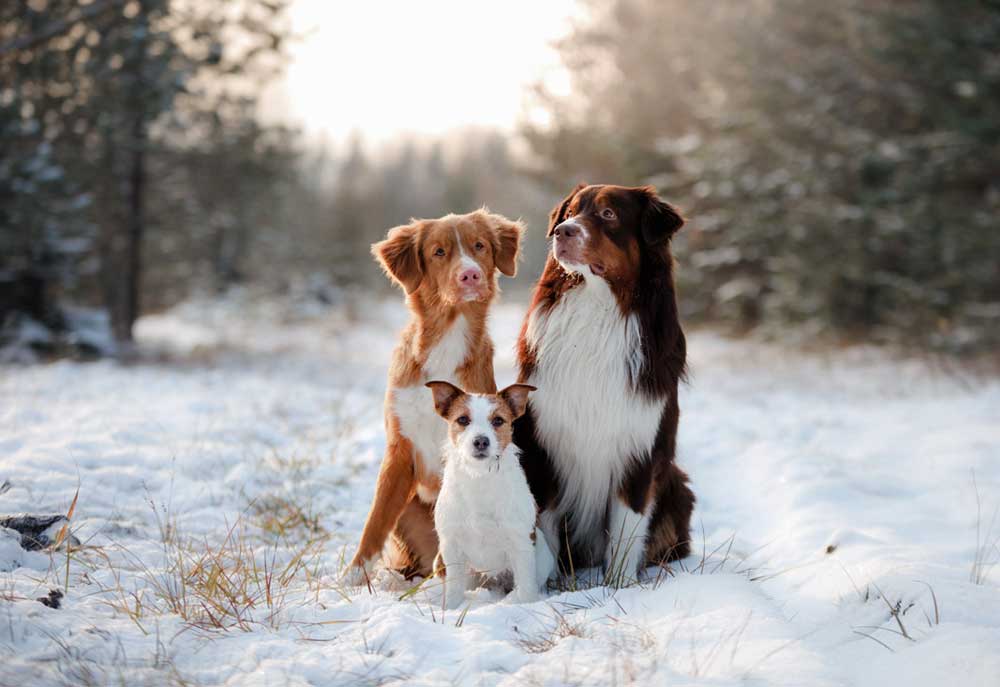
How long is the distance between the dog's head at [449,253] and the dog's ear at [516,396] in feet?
1.74

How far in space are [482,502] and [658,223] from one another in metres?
1.76

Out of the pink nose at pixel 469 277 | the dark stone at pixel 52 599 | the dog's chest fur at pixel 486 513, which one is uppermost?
the pink nose at pixel 469 277

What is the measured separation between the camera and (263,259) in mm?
39312

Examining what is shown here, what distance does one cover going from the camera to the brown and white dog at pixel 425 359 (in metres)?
3.86

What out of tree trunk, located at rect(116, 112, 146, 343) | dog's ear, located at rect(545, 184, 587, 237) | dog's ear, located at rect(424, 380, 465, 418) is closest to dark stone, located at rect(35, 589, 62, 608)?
dog's ear, located at rect(424, 380, 465, 418)

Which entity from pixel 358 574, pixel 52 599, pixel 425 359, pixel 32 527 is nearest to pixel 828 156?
pixel 425 359

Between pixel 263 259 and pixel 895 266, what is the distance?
32.6m

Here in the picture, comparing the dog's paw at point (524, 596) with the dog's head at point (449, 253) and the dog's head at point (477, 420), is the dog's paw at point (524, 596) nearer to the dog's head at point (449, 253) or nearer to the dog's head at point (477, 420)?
the dog's head at point (477, 420)

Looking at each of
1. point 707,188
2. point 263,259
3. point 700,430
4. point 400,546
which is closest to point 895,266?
point 707,188

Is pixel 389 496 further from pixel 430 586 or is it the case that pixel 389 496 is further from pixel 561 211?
pixel 561 211

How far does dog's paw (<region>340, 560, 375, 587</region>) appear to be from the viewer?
3770 mm

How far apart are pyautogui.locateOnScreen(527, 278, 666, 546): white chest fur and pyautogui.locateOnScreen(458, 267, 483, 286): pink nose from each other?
0.53 m

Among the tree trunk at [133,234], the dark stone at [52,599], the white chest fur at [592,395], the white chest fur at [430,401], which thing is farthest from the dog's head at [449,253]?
the tree trunk at [133,234]

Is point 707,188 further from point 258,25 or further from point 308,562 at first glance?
point 308,562
